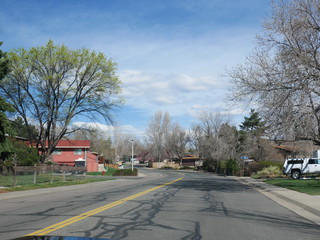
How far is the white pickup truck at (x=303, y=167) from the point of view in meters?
35.2

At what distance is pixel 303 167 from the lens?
35.6m

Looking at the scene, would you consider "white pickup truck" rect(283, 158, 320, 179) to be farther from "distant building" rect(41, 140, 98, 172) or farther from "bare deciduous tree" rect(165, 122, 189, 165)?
"bare deciduous tree" rect(165, 122, 189, 165)

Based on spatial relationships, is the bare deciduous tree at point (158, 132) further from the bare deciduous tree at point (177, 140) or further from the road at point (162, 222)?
the road at point (162, 222)

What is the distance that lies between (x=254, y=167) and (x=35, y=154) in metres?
28.8

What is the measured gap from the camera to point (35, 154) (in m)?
41.1

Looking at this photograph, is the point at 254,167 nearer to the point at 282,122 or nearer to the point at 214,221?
the point at 282,122

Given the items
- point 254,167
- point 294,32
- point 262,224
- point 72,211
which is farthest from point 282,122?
point 254,167

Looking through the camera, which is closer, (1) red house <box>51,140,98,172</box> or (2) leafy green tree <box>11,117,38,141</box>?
(2) leafy green tree <box>11,117,38,141</box>

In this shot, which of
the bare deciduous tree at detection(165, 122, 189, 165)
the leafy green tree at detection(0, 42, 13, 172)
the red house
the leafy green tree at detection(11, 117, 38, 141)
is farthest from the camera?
the bare deciduous tree at detection(165, 122, 189, 165)

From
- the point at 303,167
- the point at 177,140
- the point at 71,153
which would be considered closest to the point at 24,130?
the point at 71,153

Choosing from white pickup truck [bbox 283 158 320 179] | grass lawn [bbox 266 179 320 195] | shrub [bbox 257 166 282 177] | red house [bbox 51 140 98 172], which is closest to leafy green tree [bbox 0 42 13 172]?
grass lawn [bbox 266 179 320 195]

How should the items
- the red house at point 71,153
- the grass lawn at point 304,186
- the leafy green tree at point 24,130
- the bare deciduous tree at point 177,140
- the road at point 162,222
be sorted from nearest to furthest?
the road at point 162,222 < the grass lawn at point 304,186 < the leafy green tree at point 24,130 < the red house at point 71,153 < the bare deciduous tree at point 177,140

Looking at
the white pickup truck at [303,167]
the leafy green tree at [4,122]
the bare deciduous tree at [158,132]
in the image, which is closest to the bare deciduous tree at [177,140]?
the bare deciduous tree at [158,132]

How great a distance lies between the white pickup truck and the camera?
35.2 metres
